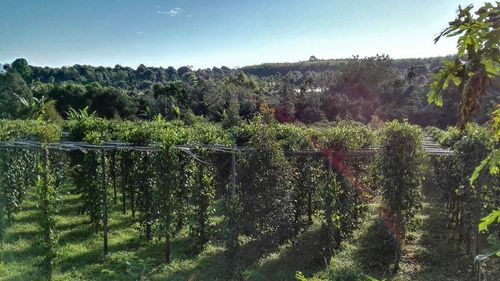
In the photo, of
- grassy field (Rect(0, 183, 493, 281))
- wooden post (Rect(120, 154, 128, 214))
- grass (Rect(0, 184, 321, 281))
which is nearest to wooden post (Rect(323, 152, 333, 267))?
grassy field (Rect(0, 183, 493, 281))

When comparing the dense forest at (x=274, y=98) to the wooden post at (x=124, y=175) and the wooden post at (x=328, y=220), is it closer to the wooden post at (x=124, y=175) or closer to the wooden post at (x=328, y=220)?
the wooden post at (x=124, y=175)

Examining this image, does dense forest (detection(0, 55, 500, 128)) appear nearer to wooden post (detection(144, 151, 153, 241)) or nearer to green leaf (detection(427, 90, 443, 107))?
wooden post (detection(144, 151, 153, 241))

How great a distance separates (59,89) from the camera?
38.4m

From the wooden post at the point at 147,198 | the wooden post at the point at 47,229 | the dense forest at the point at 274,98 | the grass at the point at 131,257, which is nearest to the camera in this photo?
the wooden post at the point at 47,229

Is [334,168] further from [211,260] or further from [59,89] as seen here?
[59,89]

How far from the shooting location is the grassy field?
24.4 ft

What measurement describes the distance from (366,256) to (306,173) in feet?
8.45

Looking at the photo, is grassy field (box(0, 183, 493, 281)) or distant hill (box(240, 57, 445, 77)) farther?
distant hill (box(240, 57, 445, 77))

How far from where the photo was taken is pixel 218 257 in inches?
330

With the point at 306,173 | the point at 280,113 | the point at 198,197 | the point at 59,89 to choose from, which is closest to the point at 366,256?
the point at 306,173

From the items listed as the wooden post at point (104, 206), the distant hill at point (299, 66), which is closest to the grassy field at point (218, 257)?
the wooden post at point (104, 206)

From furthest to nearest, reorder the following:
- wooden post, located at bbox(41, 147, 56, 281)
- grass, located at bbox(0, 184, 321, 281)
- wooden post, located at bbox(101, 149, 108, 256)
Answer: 1. wooden post, located at bbox(101, 149, 108, 256)
2. grass, located at bbox(0, 184, 321, 281)
3. wooden post, located at bbox(41, 147, 56, 281)

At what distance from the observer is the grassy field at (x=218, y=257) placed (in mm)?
7438

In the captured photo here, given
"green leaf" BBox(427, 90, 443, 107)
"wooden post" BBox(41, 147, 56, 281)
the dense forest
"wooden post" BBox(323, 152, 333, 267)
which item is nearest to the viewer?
"green leaf" BBox(427, 90, 443, 107)
